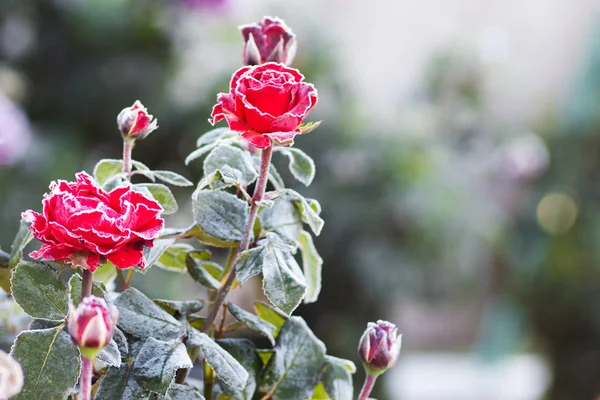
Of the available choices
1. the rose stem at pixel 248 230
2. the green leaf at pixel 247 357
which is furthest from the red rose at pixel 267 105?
the green leaf at pixel 247 357

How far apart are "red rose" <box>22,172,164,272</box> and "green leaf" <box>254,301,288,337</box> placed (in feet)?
0.42

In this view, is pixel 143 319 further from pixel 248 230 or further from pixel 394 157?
pixel 394 157

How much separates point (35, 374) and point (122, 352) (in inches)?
1.6

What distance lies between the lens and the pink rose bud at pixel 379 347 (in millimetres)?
333

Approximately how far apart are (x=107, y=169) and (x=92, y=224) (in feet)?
0.35

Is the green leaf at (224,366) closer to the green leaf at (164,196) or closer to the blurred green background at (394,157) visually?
the green leaf at (164,196)

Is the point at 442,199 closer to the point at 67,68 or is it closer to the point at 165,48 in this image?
the point at 165,48

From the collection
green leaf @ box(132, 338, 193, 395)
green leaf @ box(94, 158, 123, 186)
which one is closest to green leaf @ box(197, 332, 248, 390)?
green leaf @ box(132, 338, 193, 395)

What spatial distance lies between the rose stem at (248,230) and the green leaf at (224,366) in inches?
1.3

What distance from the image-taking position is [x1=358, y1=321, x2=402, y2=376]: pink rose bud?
333 millimetres

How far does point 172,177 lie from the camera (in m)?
0.40

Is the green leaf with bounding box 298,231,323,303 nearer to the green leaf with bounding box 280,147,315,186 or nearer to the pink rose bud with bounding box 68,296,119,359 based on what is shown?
the green leaf with bounding box 280,147,315,186

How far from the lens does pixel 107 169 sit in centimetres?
40

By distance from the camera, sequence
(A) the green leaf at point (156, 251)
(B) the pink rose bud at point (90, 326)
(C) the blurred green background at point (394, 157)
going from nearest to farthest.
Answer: (B) the pink rose bud at point (90, 326)
(A) the green leaf at point (156, 251)
(C) the blurred green background at point (394, 157)
